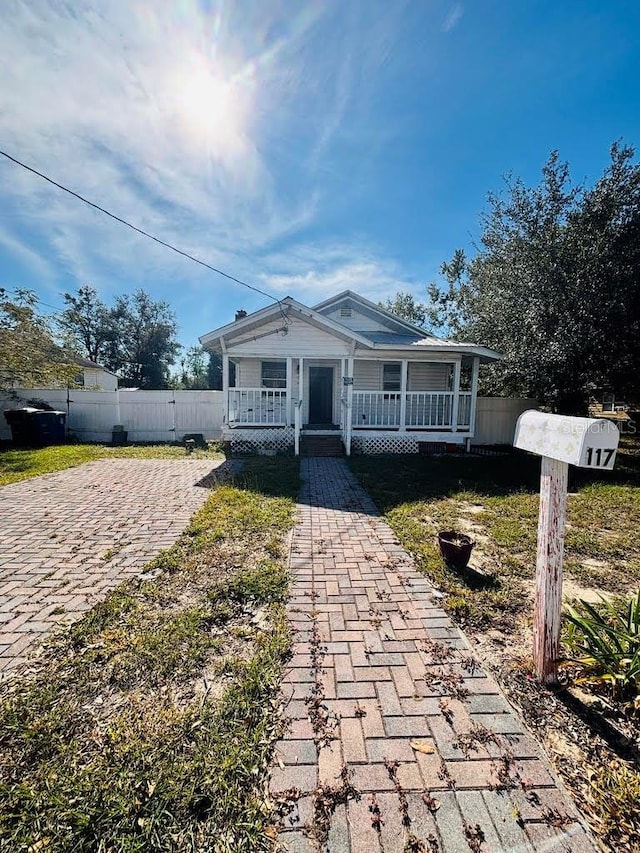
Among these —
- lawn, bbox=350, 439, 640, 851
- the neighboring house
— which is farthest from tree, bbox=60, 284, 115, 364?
lawn, bbox=350, 439, 640, 851

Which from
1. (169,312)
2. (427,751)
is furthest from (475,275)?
(169,312)

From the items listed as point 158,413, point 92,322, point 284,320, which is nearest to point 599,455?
point 284,320

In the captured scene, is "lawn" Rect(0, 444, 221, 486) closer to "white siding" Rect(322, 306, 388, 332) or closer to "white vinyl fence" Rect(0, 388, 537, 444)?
"white vinyl fence" Rect(0, 388, 537, 444)

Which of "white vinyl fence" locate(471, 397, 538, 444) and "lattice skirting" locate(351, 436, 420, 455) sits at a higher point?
"white vinyl fence" locate(471, 397, 538, 444)

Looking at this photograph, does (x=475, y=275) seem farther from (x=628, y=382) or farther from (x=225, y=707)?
(x=225, y=707)

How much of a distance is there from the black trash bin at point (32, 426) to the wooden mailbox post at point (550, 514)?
612 inches

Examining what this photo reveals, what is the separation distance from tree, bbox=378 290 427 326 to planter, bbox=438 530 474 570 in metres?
29.3

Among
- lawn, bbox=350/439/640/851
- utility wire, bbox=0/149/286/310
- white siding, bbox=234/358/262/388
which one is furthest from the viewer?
white siding, bbox=234/358/262/388

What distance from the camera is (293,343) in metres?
10.6

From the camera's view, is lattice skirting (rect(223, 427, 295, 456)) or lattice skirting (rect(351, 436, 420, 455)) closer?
lattice skirting (rect(223, 427, 295, 456))

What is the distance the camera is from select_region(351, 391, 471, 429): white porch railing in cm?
1225

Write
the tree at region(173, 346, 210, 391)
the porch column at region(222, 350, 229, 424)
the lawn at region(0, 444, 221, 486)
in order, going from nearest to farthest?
the lawn at region(0, 444, 221, 486)
the porch column at region(222, 350, 229, 424)
the tree at region(173, 346, 210, 391)

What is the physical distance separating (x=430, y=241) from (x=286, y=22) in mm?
13086

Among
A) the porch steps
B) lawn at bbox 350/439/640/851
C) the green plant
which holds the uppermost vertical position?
the porch steps
